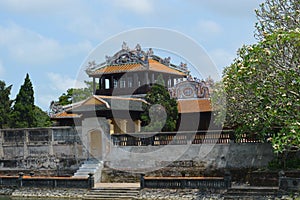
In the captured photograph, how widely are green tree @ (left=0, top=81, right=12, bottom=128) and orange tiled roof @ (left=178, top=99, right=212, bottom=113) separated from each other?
11.8 m

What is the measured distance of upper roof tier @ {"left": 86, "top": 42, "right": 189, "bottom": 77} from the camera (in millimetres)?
28891

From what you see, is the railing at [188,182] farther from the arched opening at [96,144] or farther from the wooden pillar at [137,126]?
the wooden pillar at [137,126]

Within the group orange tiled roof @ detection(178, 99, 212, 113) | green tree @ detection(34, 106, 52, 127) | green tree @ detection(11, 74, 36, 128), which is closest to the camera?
orange tiled roof @ detection(178, 99, 212, 113)

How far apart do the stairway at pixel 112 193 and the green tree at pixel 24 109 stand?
43.0ft

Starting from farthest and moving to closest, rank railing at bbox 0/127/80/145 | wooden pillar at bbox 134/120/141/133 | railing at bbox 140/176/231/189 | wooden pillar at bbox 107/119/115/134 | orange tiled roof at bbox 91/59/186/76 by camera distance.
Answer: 1. orange tiled roof at bbox 91/59/186/76
2. wooden pillar at bbox 134/120/141/133
3. railing at bbox 0/127/80/145
4. wooden pillar at bbox 107/119/115/134
5. railing at bbox 140/176/231/189

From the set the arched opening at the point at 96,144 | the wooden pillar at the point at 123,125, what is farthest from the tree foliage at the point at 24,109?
the wooden pillar at the point at 123,125

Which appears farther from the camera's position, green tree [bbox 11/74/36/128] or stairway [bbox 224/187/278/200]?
green tree [bbox 11/74/36/128]

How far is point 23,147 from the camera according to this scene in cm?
2314

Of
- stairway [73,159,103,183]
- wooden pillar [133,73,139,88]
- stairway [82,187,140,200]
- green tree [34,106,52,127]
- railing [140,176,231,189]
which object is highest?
wooden pillar [133,73,139,88]

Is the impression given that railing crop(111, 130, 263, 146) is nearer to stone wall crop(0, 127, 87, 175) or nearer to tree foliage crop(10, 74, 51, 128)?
stone wall crop(0, 127, 87, 175)

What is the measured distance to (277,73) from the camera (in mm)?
13672

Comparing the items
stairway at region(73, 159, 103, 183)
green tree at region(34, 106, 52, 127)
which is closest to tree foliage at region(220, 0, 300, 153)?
stairway at region(73, 159, 103, 183)

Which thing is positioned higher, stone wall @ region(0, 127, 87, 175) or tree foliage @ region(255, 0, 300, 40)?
tree foliage @ region(255, 0, 300, 40)

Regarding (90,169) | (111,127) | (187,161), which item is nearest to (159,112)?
(111,127)
